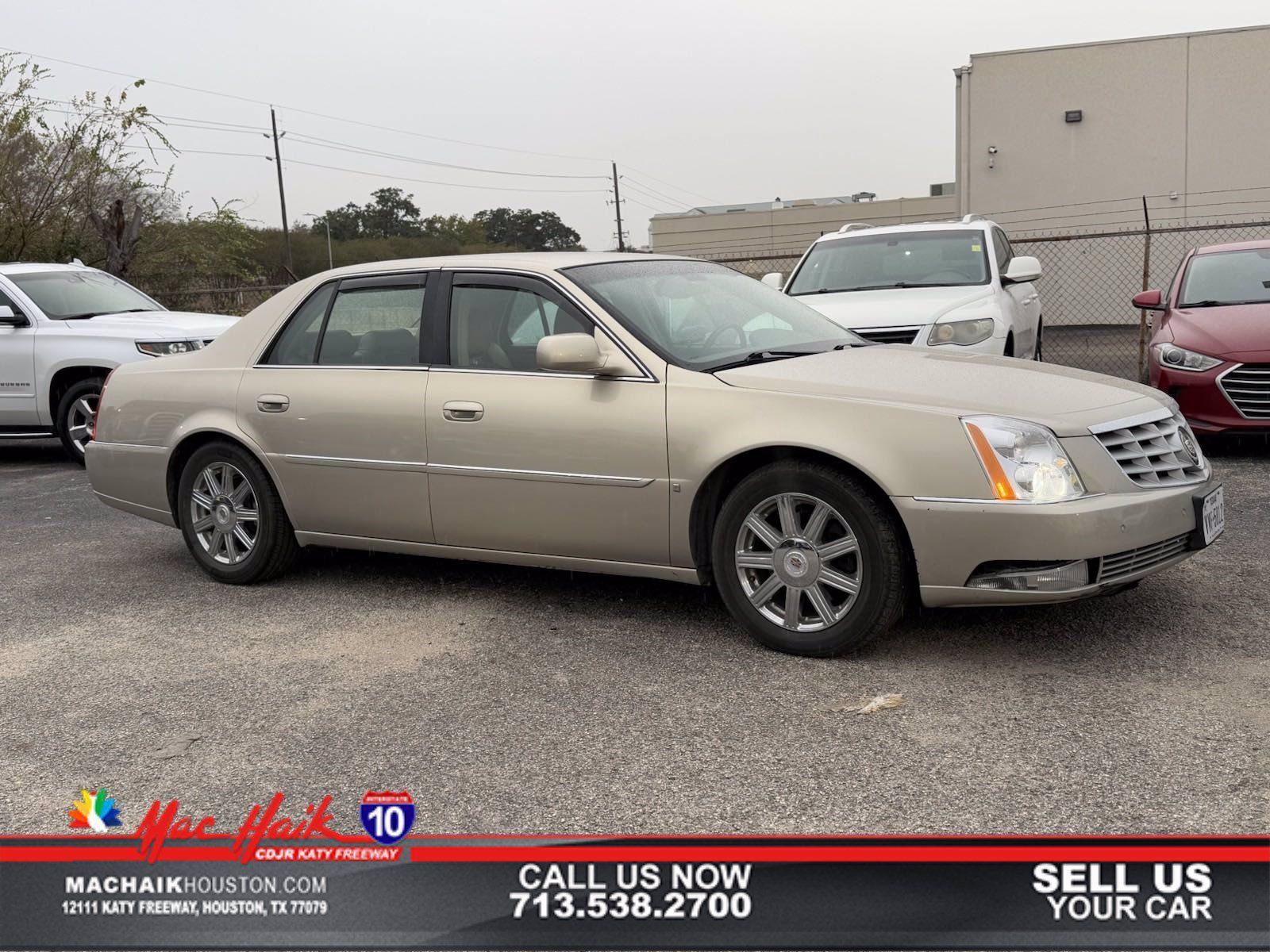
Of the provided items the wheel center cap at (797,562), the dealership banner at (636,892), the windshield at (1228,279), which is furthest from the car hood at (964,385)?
the windshield at (1228,279)

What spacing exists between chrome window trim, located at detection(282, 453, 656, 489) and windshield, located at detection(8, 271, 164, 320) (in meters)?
6.23

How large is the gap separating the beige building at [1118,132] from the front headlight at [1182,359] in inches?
652

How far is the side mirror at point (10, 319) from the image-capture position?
10516 mm

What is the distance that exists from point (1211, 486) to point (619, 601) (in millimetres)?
2423

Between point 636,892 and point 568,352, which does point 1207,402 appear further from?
point 636,892

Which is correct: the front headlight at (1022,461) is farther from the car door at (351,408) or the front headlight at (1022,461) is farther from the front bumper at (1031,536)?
the car door at (351,408)

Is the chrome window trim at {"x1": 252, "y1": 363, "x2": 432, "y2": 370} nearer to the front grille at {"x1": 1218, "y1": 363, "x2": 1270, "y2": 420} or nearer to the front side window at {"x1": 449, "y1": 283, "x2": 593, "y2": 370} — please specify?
the front side window at {"x1": 449, "y1": 283, "x2": 593, "y2": 370}

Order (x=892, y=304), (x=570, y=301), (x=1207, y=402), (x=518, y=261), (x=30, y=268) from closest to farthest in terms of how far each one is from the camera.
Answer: (x=570, y=301) → (x=518, y=261) → (x=1207, y=402) → (x=892, y=304) → (x=30, y=268)

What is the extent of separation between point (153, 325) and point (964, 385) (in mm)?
7955

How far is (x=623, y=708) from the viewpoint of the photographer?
4.16 metres

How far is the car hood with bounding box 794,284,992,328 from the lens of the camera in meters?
8.60

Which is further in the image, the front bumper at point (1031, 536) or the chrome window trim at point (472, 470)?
the chrome window trim at point (472, 470)

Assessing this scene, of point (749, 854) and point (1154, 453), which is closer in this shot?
point (749, 854)

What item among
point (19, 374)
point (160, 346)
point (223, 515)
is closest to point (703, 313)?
point (223, 515)
